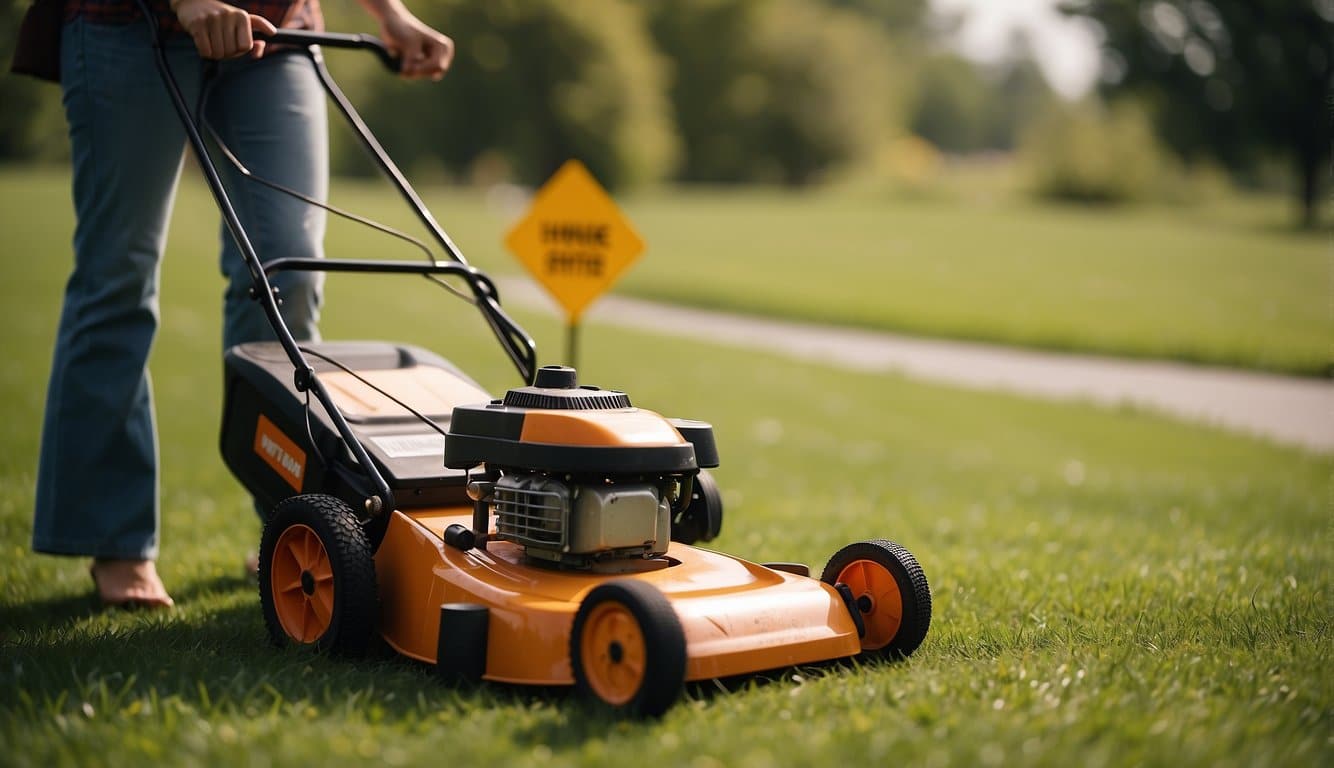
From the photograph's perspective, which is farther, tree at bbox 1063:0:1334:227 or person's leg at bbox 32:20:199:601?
tree at bbox 1063:0:1334:227

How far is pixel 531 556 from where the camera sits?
2.74m

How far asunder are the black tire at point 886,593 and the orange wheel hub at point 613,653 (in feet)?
1.97

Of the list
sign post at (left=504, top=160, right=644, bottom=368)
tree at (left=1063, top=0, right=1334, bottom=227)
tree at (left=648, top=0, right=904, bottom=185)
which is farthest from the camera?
tree at (left=648, top=0, right=904, bottom=185)

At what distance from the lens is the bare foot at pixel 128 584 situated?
337cm

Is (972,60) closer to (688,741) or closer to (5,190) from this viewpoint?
(5,190)

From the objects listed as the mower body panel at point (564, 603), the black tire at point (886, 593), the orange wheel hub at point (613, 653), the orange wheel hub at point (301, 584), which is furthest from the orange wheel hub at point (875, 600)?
the orange wheel hub at point (301, 584)

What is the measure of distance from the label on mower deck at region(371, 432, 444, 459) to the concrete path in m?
8.27

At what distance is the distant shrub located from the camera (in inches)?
1770

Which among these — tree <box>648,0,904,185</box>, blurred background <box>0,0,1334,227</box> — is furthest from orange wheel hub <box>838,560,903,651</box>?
tree <box>648,0,904,185</box>

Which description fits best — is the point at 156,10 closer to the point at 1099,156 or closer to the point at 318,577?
the point at 318,577

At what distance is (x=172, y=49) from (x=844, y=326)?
1403 cm

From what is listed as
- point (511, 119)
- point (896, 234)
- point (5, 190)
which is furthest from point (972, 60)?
point (5, 190)

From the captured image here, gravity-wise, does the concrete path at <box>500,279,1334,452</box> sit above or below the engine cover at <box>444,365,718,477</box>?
below

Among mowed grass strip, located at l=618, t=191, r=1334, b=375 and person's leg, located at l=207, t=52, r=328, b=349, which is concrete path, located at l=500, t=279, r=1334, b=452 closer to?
mowed grass strip, located at l=618, t=191, r=1334, b=375
